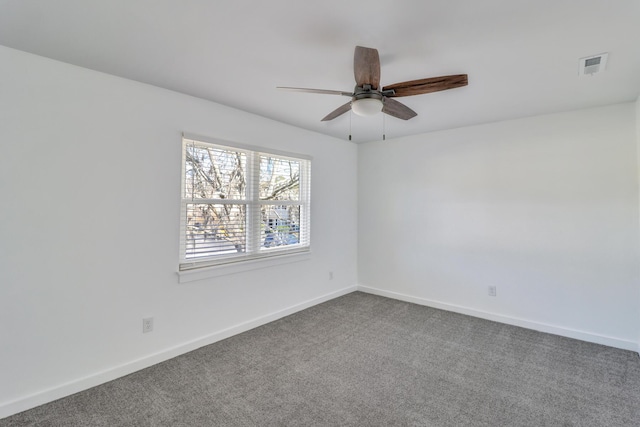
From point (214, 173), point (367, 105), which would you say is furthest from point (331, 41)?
point (214, 173)

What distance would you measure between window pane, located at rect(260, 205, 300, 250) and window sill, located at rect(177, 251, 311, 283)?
0.57 ft

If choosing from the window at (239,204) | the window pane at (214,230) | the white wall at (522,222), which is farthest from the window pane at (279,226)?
the white wall at (522,222)

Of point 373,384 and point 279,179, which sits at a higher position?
point 279,179

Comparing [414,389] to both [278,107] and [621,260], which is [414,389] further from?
[278,107]

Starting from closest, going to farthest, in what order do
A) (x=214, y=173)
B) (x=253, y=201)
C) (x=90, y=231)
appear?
(x=90, y=231), (x=214, y=173), (x=253, y=201)

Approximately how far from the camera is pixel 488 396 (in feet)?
7.18

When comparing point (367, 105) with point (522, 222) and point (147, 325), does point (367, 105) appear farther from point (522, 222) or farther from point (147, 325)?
point (522, 222)

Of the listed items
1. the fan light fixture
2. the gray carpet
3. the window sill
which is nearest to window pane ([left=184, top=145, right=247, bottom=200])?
the window sill

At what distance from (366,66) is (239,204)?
205 centimetres

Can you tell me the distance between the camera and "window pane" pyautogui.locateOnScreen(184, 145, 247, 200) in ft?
9.46

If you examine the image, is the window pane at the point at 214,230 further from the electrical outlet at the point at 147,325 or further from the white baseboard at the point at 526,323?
the white baseboard at the point at 526,323

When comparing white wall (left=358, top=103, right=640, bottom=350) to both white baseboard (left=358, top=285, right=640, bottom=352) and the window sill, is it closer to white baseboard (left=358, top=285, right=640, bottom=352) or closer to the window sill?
white baseboard (left=358, top=285, right=640, bottom=352)

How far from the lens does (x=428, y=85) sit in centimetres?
195

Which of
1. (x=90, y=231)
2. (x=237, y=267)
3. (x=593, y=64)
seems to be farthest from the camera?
(x=237, y=267)
